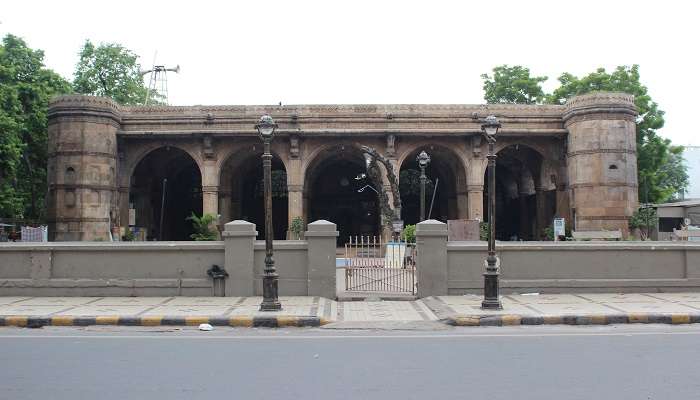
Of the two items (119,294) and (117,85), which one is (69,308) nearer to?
(119,294)

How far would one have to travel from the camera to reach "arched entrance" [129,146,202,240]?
31203mm

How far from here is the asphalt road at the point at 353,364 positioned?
5.35 meters

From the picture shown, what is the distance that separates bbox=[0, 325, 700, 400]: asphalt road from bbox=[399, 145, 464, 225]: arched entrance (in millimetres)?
20804

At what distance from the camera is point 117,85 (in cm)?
4362

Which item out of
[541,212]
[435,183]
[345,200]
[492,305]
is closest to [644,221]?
[541,212]

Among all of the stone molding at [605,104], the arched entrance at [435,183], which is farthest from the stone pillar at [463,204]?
the stone molding at [605,104]

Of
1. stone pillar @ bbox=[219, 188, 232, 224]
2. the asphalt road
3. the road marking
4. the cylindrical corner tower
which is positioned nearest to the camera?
the asphalt road

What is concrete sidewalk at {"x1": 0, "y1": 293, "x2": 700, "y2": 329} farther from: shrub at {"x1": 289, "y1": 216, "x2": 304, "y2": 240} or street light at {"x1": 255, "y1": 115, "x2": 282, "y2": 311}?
shrub at {"x1": 289, "y1": 216, "x2": 304, "y2": 240}

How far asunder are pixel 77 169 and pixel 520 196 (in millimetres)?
24231

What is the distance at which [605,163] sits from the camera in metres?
25.5

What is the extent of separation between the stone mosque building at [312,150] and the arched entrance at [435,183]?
200 mm

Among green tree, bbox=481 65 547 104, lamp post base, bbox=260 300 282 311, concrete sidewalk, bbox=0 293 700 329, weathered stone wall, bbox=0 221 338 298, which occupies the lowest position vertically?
concrete sidewalk, bbox=0 293 700 329

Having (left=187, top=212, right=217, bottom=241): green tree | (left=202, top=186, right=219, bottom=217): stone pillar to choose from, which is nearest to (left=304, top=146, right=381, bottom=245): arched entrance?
(left=202, top=186, right=219, bottom=217): stone pillar

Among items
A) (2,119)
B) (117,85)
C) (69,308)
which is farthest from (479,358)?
(117,85)
